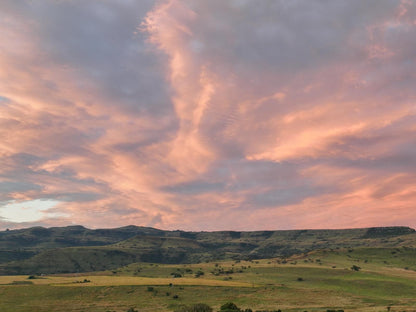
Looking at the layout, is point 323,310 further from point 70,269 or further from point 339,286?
point 70,269

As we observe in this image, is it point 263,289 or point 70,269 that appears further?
point 70,269

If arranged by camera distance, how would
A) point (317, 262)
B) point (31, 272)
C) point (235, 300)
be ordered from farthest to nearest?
point (31, 272) → point (317, 262) → point (235, 300)

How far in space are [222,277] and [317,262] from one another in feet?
158

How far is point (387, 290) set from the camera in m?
84.6

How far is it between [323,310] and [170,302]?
3269cm

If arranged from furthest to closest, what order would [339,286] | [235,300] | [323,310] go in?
1. [339,286]
2. [235,300]
3. [323,310]

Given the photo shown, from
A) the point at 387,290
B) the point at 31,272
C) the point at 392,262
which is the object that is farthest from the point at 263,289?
the point at 31,272

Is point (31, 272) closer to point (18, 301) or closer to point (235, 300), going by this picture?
point (18, 301)

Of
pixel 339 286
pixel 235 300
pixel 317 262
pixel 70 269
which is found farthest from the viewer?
pixel 70 269

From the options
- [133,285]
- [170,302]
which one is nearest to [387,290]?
[170,302]

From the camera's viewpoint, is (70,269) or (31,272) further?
(70,269)

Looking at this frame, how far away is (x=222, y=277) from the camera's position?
108562 millimetres

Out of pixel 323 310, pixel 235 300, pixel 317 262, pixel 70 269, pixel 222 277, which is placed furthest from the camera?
pixel 70 269

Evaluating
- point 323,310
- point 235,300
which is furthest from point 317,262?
point 323,310
